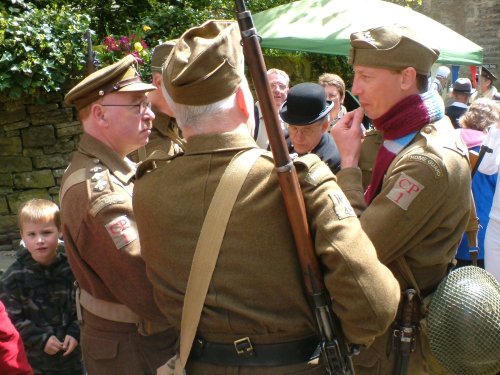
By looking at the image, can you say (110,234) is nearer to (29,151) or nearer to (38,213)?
(38,213)

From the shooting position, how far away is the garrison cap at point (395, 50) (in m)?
2.71

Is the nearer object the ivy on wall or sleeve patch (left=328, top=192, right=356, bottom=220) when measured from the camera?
sleeve patch (left=328, top=192, right=356, bottom=220)

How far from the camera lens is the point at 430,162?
8.45ft

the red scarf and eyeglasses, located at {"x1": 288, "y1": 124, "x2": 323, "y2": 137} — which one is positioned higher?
the red scarf

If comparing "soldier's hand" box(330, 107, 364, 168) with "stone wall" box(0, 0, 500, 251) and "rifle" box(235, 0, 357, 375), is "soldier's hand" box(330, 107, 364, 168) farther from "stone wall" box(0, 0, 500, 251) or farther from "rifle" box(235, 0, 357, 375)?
"stone wall" box(0, 0, 500, 251)

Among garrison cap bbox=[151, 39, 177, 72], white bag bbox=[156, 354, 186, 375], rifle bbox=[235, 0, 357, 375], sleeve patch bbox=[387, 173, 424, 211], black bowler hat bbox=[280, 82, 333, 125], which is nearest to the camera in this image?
rifle bbox=[235, 0, 357, 375]

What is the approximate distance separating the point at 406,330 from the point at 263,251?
3.03 feet

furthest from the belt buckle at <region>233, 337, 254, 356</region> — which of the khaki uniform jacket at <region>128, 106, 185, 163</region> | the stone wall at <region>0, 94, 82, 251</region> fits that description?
the stone wall at <region>0, 94, 82, 251</region>

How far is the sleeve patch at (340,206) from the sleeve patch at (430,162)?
0.67 metres

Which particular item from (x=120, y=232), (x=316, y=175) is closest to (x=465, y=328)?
(x=316, y=175)

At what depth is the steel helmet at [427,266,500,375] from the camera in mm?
2551

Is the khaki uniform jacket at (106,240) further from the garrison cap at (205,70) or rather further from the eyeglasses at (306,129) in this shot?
the eyeglasses at (306,129)

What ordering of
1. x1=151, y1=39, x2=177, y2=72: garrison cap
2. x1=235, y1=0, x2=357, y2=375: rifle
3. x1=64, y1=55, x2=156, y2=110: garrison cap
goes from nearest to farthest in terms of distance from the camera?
1. x1=235, y1=0, x2=357, y2=375: rifle
2. x1=64, y1=55, x2=156, y2=110: garrison cap
3. x1=151, y1=39, x2=177, y2=72: garrison cap

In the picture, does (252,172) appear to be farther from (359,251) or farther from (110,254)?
(110,254)
